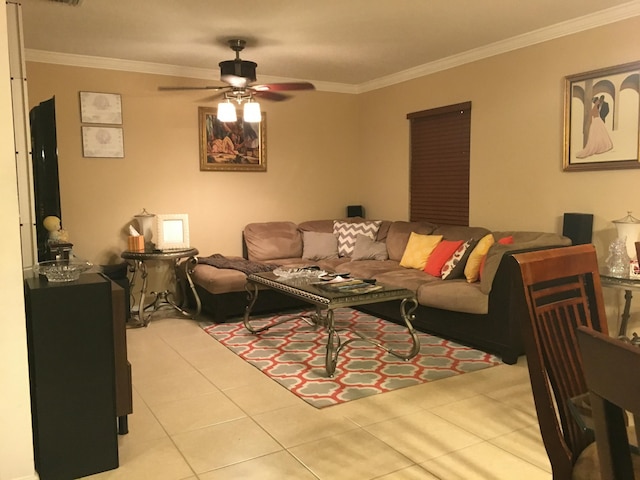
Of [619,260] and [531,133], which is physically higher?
[531,133]

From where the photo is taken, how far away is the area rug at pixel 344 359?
3.31m

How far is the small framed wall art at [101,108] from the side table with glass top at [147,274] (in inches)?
52.6

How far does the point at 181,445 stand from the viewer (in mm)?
2584

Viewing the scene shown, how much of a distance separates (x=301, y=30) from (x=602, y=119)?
96.0 inches

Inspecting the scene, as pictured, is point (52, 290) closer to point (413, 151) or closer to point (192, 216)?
point (192, 216)

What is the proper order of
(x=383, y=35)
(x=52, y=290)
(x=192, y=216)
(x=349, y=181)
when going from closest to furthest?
(x=52, y=290)
(x=383, y=35)
(x=192, y=216)
(x=349, y=181)

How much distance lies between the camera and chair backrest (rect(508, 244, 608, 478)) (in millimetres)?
1469

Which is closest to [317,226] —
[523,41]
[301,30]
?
[301,30]

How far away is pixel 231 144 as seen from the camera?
5.90 m

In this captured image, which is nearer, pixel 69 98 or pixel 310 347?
pixel 310 347

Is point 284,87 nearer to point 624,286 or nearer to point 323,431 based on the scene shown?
point 323,431

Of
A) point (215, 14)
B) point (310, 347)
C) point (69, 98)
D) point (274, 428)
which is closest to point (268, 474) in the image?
point (274, 428)

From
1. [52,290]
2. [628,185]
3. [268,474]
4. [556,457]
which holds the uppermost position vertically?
[628,185]

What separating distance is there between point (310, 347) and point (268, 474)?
5.96ft
